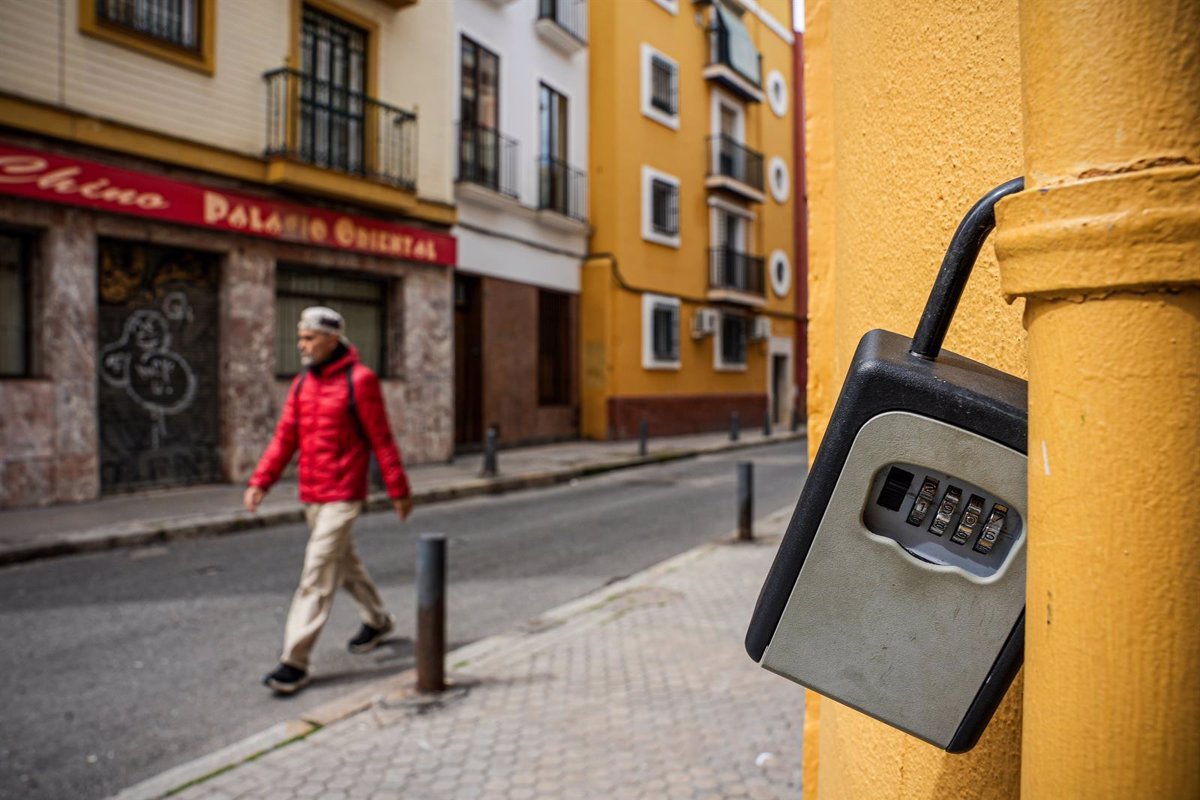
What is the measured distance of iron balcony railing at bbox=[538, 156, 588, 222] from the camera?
61.1 ft

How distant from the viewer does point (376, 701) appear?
4027 mm


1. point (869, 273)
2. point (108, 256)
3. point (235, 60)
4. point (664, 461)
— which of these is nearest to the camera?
point (869, 273)

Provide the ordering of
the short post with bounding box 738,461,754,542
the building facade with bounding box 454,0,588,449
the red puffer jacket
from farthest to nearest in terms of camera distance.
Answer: the building facade with bounding box 454,0,588,449 < the short post with bounding box 738,461,754,542 < the red puffer jacket

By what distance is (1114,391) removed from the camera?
797 mm

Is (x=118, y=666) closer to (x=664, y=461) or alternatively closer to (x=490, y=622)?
(x=490, y=622)

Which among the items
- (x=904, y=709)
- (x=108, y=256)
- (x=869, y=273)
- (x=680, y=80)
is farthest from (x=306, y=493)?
(x=680, y=80)

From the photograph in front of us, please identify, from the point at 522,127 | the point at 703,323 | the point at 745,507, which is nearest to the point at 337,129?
the point at 522,127

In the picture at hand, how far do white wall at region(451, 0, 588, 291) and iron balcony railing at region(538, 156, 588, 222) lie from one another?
24cm

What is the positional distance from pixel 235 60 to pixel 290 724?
35.8 feet

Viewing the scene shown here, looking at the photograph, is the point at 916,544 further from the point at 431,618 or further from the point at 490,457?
the point at 490,457

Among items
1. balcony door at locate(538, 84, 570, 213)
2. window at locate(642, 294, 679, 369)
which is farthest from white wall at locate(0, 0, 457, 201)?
window at locate(642, 294, 679, 369)

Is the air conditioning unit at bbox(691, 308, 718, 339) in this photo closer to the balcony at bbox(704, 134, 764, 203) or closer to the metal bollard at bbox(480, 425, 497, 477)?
the balcony at bbox(704, 134, 764, 203)

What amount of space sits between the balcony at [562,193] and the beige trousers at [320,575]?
14200 mm

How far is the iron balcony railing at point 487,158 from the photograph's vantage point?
16438 mm
